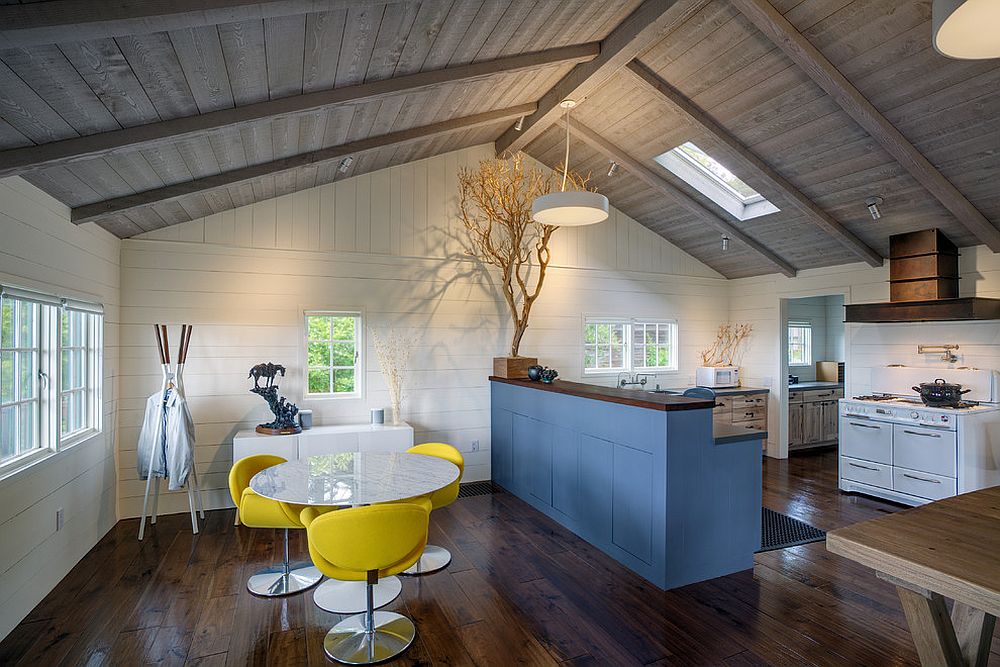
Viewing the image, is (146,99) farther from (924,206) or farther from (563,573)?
(924,206)

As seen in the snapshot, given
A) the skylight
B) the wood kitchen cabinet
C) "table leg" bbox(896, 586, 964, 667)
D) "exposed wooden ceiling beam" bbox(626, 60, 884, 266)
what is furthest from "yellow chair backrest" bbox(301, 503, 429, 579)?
the wood kitchen cabinet

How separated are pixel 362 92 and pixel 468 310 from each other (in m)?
2.82

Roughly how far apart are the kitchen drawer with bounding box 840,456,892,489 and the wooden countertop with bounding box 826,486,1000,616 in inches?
138

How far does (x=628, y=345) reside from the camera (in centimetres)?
654

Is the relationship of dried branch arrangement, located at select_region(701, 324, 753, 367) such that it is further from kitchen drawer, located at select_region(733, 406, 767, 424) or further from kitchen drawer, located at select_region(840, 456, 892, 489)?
kitchen drawer, located at select_region(840, 456, 892, 489)

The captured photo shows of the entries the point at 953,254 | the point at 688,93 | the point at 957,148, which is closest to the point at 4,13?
the point at 688,93

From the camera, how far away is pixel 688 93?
4.14 meters

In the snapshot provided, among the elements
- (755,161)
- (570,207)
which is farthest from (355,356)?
(755,161)

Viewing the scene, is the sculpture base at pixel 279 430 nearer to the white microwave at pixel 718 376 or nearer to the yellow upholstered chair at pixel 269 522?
the yellow upholstered chair at pixel 269 522

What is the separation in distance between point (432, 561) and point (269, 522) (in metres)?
1.06

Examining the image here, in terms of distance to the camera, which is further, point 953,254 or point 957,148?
point 953,254

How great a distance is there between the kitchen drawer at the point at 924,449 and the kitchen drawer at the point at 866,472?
131 mm

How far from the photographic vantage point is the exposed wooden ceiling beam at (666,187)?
5137mm

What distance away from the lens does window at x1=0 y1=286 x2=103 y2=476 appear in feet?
9.12
